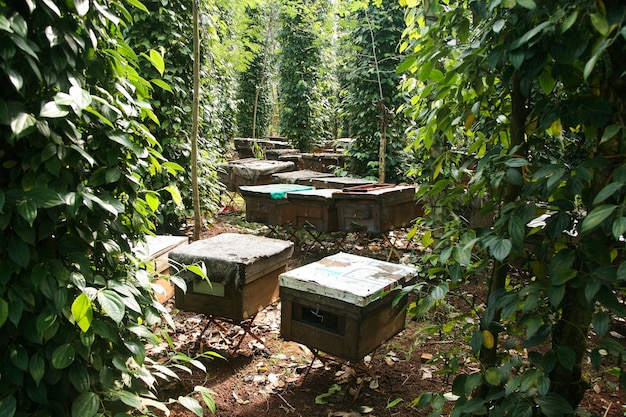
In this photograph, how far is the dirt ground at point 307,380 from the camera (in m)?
2.74

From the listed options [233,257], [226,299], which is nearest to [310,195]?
[233,257]

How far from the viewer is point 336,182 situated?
6027 mm

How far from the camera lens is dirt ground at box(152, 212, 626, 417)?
2.74 m

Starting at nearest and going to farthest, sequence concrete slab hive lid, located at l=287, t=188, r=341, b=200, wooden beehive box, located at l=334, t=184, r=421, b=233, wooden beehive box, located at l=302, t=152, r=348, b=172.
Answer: wooden beehive box, located at l=334, t=184, r=421, b=233
concrete slab hive lid, located at l=287, t=188, r=341, b=200
wooden beehive box, located at l=302, t=152, r=348, b=172

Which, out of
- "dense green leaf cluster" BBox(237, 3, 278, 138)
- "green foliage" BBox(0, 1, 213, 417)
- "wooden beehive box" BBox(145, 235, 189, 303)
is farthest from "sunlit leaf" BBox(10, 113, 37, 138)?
"dense green leaf cluster" BBox(237, 3, 278, 138)

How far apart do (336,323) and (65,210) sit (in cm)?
180

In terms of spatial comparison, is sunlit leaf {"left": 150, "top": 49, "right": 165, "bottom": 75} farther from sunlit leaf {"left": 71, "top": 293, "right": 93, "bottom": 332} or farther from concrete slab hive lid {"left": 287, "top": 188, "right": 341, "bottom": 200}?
concrete slab hive lid {"left": 287, "top": 188, "right": 341, "bottom": 200}

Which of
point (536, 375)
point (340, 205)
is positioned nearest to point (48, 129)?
point (536, 375)

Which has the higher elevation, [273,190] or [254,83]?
[254,83]

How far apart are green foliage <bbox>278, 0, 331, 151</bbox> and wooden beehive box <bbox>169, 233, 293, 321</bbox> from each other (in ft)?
30.1

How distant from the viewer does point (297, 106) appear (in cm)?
1206

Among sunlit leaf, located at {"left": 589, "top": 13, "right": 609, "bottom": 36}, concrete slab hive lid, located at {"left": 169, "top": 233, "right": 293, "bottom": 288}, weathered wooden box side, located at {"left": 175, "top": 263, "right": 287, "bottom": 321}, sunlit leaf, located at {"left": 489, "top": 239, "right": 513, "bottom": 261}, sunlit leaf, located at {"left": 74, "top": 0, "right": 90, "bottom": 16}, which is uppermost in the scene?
sunlit leaf, located at {"left": 74, "top": 0, "right": 90, "bottom": 16}

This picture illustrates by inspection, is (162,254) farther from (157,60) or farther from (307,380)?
(157,60)

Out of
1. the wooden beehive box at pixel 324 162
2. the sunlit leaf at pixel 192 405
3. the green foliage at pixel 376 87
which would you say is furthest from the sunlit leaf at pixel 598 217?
the wooden beehive box at pixel 324 162
